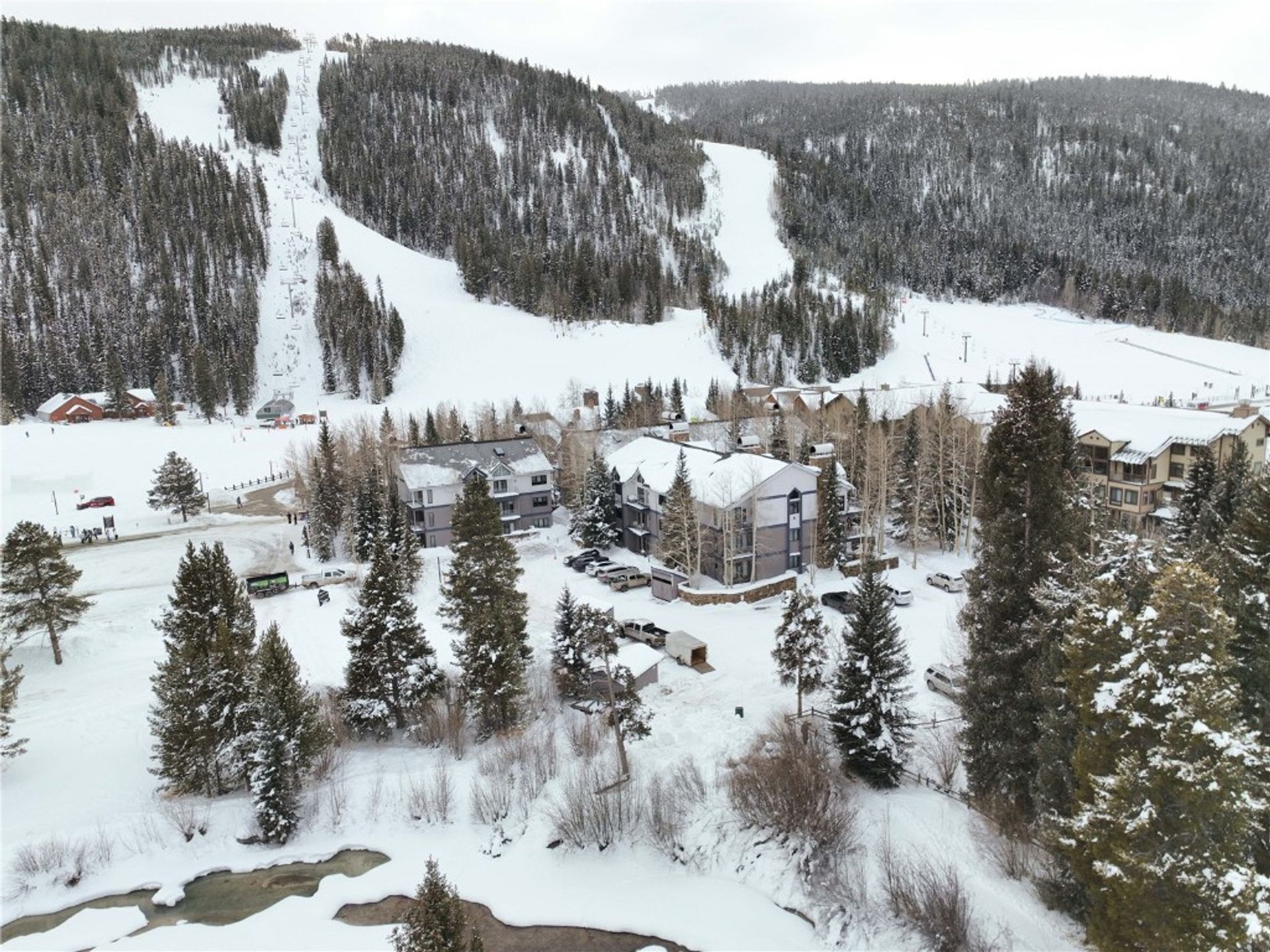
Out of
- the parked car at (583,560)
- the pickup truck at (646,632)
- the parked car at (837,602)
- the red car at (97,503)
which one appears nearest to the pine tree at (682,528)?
the parked car at (583,560)

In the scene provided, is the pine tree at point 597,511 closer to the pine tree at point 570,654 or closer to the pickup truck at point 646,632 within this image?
the pickup truck at point 646,632

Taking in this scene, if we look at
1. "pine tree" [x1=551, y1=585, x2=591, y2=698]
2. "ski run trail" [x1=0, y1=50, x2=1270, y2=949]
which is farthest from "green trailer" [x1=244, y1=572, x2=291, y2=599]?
"pine tree" [x1=551, y1=585, x2=591, y2=698]

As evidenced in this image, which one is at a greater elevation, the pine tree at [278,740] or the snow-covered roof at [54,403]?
the snow-covered roof at [54,403]

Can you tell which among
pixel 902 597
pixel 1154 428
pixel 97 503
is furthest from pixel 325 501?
pixel 1154 428

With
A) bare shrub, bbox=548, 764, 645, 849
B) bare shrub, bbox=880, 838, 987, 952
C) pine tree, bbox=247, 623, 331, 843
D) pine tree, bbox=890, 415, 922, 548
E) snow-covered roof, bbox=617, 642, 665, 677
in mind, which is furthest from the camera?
pine tree, bbox=890, 415, 922, 548

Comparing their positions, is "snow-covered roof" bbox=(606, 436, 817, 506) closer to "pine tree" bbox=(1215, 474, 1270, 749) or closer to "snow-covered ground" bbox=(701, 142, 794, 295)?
"pine tree" bbox=(1215, 474, 1270, 749)

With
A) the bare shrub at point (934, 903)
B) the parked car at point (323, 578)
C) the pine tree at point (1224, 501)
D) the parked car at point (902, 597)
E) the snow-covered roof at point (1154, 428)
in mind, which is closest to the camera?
the bare shrub at point (934, 903)

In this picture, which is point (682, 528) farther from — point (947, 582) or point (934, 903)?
point (934, 903)
